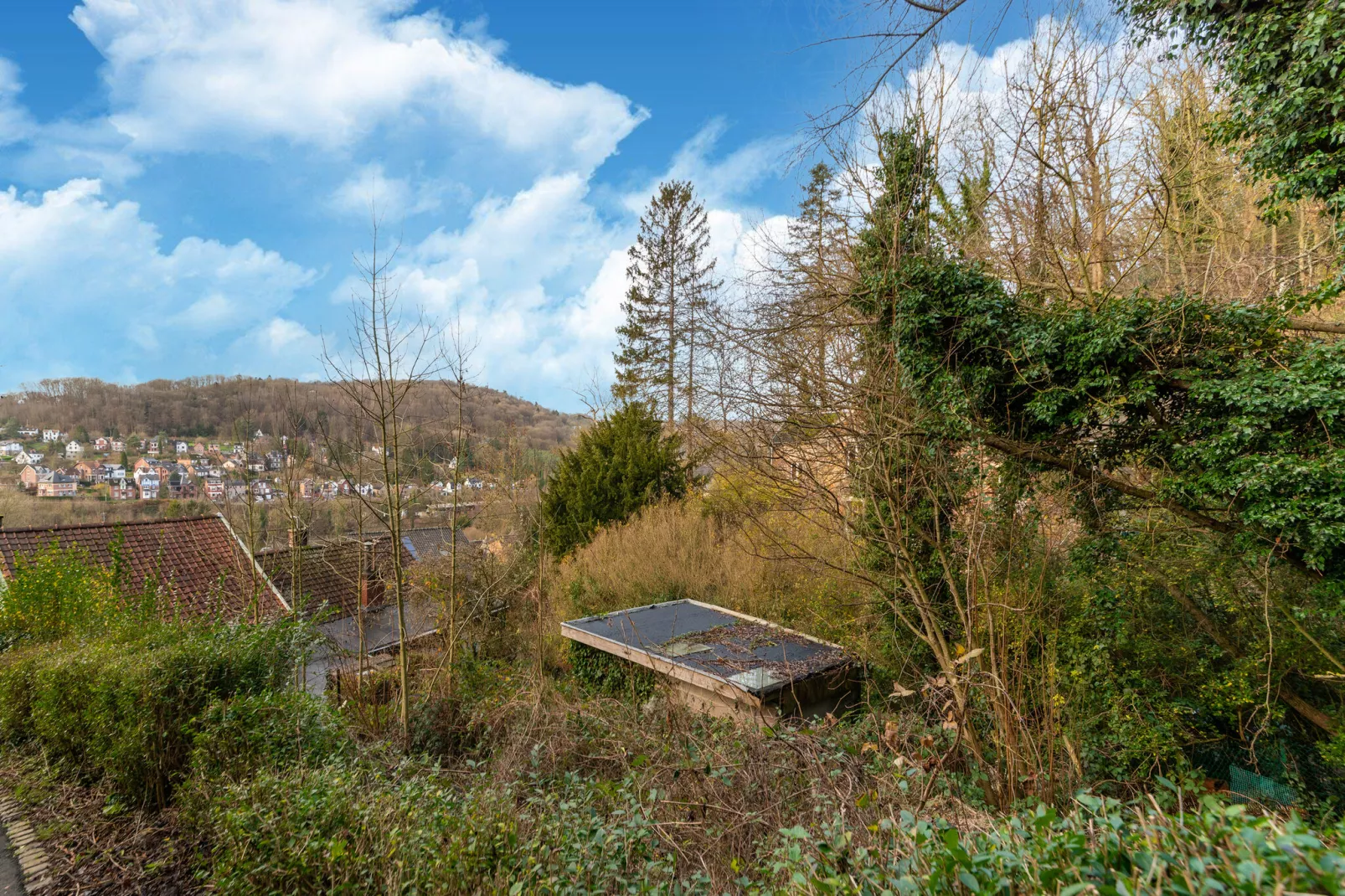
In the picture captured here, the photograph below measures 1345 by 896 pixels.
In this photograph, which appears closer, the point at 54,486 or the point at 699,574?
the point at 699,574

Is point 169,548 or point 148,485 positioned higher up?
point 148,485

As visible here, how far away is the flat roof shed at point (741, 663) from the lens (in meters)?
6.19

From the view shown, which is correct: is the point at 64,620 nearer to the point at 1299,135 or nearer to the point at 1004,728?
the point at 1004,728

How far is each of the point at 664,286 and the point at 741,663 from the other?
1704cm

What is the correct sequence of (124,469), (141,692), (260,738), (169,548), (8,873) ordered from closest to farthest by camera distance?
(8,873) < (260,738) < (141,692) < (169,548) < (124,469)

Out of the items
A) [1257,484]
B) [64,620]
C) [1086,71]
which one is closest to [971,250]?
[1086,71]

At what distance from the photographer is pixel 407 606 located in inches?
553

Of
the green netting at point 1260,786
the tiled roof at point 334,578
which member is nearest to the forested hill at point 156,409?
the tiled roof at point 334,578

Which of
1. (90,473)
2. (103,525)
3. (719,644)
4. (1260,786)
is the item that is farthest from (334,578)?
(1260,786)

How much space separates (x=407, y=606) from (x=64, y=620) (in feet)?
24.0

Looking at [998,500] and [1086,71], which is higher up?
[1086,71]

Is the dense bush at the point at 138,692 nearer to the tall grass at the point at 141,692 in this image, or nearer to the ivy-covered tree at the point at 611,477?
the tall grass at the point at 141,692

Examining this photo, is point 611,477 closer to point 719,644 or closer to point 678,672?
Answer: point 719,644

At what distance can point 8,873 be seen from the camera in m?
3.35
